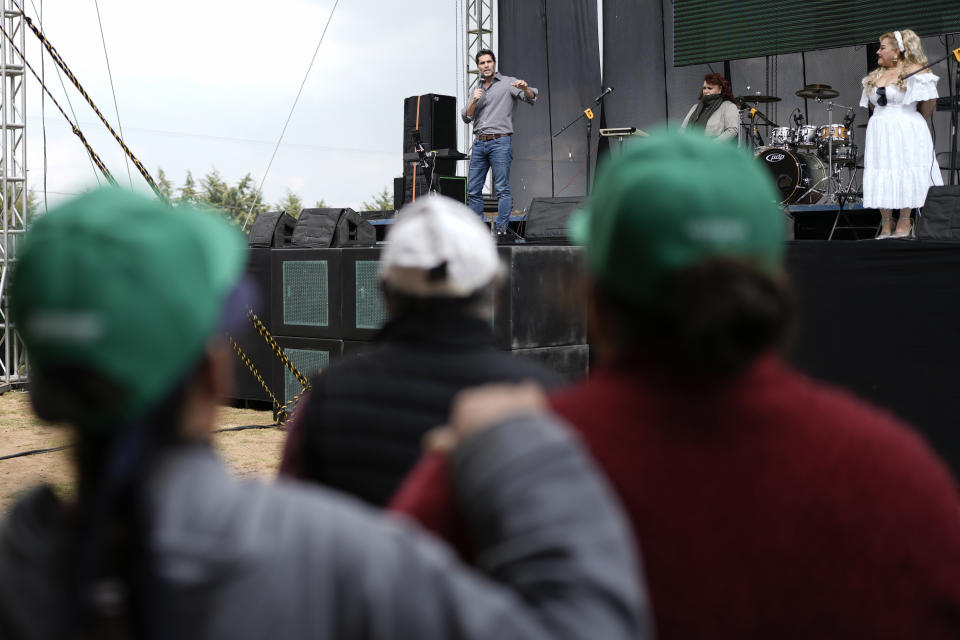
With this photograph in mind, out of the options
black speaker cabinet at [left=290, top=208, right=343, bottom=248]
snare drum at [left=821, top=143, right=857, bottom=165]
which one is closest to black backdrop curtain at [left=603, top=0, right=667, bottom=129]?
snare drum at [left=821, top=143, right=857, bottom=165]

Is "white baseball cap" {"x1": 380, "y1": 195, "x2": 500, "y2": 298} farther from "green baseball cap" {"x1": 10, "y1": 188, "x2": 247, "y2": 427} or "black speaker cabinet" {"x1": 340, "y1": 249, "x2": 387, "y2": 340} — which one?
"black speaker cabinet" {"x1": 340, "y1": 249, "x2": 387, "y2": 340}

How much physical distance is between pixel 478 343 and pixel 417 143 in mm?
9718

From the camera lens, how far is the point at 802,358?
5758 mm

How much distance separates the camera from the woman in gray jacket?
8.73 m

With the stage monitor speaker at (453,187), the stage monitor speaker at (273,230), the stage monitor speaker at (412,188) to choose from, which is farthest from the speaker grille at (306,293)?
the stage monitor speaker at (412,188)

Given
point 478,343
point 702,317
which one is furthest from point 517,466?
point 478,343

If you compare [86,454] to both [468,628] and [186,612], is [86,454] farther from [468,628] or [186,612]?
[468,628]

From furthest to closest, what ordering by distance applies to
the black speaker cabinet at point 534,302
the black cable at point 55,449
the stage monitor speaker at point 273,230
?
the stage monitor speaker at point 273,230 < the black cable at point 55,449 < the black speaker cabinet at point 534,302

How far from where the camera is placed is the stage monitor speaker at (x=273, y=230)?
908 cm

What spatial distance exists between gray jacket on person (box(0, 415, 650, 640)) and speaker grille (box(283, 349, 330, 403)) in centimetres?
667

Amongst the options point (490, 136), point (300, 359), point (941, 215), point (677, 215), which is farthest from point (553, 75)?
point (677, 215)

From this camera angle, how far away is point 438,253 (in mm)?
1461

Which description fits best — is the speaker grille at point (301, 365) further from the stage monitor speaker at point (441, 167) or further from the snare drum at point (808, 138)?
the snare drum at point (808, 138)

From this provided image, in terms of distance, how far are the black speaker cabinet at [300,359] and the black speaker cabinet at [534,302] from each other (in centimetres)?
163
